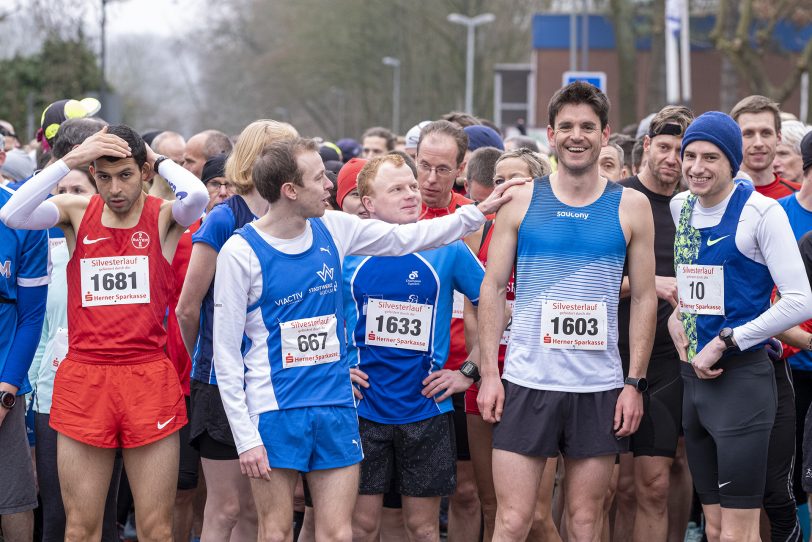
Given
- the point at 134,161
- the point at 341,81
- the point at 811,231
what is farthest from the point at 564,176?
the point at 341,81

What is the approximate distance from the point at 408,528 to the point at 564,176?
176 cm

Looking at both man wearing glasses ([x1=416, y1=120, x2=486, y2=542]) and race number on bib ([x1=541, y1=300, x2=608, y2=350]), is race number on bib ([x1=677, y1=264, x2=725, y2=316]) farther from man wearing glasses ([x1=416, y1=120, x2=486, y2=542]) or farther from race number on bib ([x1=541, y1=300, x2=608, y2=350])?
man wearing glasses ([x1=416, y1=120, x2=486, y2=542])

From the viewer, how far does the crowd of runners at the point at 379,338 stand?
483 cm

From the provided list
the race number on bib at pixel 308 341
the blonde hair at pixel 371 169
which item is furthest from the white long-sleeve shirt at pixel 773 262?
the race number on bib at pixel 308 341

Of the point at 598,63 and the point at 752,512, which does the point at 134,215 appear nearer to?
the point at 752,512

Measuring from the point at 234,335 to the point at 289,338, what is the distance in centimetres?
22

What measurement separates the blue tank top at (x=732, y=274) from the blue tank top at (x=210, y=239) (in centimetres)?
203

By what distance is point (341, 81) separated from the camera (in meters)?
54.0

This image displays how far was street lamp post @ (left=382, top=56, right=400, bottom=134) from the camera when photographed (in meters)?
49.9

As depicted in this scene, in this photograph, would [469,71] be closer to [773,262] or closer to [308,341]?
[773,262]

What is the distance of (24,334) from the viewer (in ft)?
18.0

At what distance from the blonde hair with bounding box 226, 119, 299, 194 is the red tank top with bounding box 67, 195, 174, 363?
1.60 feet

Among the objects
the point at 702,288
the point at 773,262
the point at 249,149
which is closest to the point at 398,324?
the point at 249,149

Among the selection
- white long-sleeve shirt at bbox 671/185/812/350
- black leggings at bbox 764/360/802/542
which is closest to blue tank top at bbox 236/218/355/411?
white long-sleeve shirt at bbox 671/185/812/350
